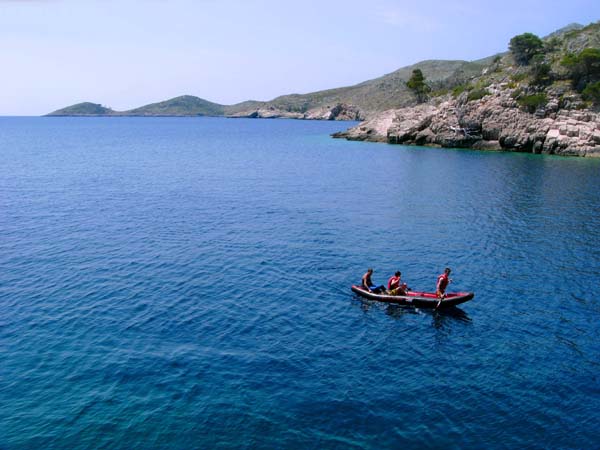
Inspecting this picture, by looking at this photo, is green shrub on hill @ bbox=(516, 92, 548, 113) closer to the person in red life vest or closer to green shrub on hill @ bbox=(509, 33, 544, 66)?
green shrub on hill @ bbox=(509, 33, 544, 66)

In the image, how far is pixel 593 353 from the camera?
Result: 1244 inches

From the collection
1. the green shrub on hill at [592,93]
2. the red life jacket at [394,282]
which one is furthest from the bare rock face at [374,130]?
the red life jacket at [394,282]

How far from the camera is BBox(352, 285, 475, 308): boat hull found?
37.8 metres

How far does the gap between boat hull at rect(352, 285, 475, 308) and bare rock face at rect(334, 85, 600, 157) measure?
92.2 metres

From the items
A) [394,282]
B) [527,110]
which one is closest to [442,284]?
[394,282]

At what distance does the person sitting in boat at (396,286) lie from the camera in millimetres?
39406

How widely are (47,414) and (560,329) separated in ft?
107

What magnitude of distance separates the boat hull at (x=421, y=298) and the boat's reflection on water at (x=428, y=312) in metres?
0.33

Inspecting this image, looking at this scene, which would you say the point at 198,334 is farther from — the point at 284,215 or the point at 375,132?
the point at 375,132

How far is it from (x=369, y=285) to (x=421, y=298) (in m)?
4.38

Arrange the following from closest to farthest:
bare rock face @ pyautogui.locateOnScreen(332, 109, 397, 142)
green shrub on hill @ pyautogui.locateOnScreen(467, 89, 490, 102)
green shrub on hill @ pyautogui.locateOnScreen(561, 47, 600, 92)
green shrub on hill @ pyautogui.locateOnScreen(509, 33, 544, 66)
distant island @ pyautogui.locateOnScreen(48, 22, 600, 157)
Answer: distant island @ pyautogui.locateOnScreen(48, 22, 600, 157) → green shrub on hill @ pyautogui.locateOnScreen(561, 47, 600, 92) → green shrub on hill @ pyautogui.locateOnScreen(467, 89, 490, 102) → green shrub on hill @ pyautogui.locateOnScreen(509, 33, 544, 66) → bare rock face @ pyautogui.locateOnScreen(332, 109, 397, 142)

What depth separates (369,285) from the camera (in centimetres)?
4081

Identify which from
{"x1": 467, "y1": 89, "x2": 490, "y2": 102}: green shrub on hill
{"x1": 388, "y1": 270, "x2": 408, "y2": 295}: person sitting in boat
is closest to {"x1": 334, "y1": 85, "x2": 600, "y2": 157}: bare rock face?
{"x1": 467, "y1": 89, "x2": 490, "y2": 102}: green shrub on hill

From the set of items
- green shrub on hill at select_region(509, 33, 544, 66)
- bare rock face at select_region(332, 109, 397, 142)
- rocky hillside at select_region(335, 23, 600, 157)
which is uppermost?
green shrub on hill at select_region(509, 33, 544, 66)
